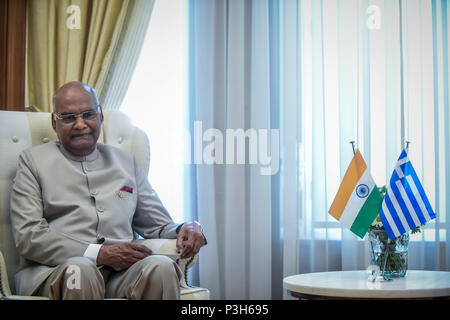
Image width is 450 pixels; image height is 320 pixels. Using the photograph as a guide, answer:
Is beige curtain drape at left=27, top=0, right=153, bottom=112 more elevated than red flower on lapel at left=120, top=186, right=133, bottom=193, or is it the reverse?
beige curtain drape at left=27, top=0, right=153, bottom=112

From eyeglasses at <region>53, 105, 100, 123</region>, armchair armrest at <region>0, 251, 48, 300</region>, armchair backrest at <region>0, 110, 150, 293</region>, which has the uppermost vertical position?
eyeglasses at <region>53, 105, 100, 123</region>

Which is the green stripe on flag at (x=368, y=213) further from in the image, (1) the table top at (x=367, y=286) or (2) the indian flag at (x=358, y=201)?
(1) the table top at (x=367, y=286)

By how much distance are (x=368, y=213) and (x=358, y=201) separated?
6 centimetres

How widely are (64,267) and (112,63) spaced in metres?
1.42

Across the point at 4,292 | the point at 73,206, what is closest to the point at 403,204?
the point at 73,206

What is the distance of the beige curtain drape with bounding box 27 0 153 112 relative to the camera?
2.88m

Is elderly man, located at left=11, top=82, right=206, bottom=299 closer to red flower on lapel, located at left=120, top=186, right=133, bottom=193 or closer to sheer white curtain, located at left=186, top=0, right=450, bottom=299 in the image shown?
red flower on lapel, located at left=120, top=186, right=133, bottom=193

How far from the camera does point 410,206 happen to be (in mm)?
2193

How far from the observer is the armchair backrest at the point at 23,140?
2137mm

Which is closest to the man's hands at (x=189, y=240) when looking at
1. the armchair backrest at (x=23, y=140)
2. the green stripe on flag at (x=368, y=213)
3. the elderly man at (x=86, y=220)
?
the elderly man at (x=86, y=220)

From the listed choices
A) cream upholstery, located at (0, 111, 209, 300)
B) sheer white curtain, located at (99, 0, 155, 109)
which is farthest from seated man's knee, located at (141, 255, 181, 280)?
sheer white curtain, located at (99, 0, 155, 109)

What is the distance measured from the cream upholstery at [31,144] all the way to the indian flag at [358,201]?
61 centimetres

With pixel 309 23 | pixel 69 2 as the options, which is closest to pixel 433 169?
pixel 309 23

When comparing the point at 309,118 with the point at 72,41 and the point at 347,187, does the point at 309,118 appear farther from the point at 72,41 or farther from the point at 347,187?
the point at 72,41
